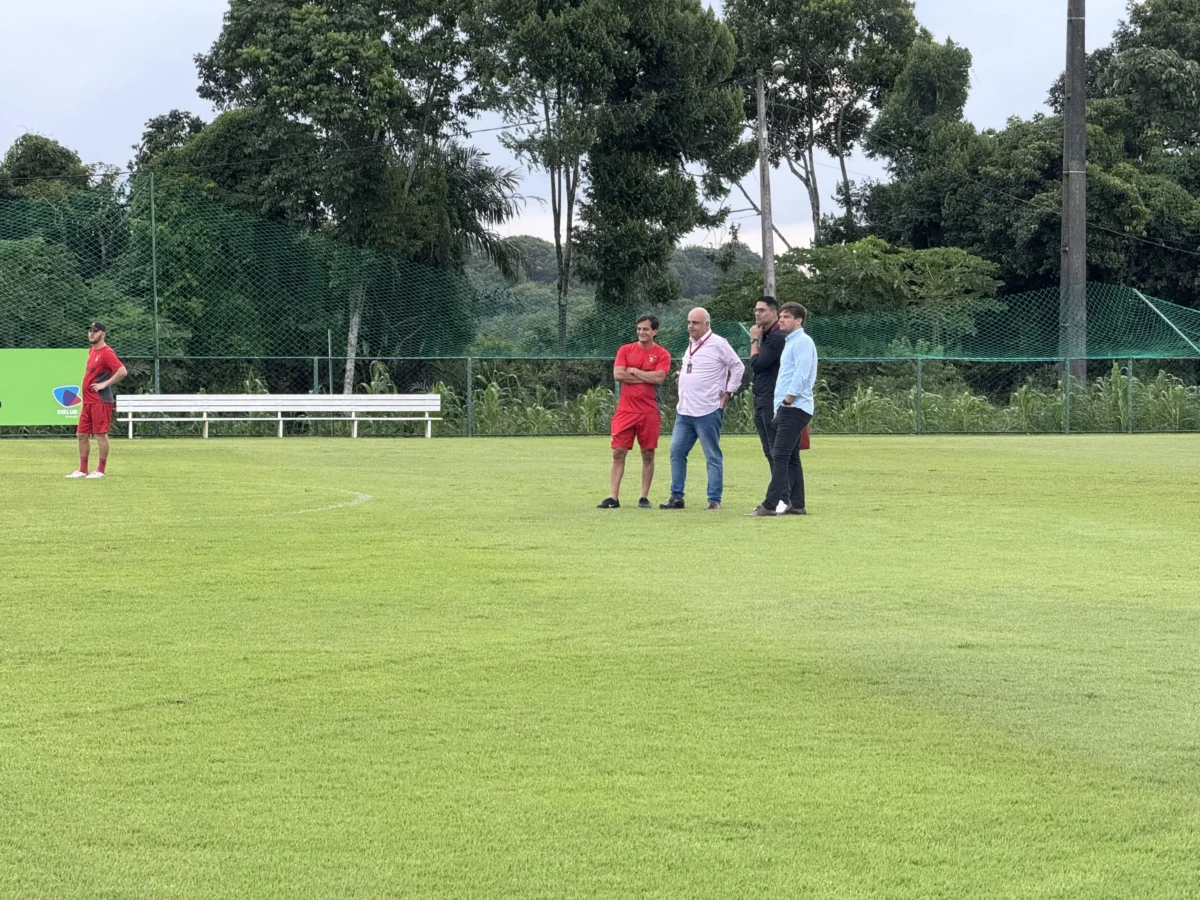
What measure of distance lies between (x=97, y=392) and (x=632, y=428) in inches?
275

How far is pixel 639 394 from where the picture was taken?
14.4 meters

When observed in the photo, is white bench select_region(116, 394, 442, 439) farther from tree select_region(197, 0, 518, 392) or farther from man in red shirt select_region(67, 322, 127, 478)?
man in red shirt select_region(67, 322, 127, 478)

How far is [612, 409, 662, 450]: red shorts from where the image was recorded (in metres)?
14.4

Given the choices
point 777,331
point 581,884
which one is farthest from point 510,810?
point 777,331

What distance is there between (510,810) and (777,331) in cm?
1022

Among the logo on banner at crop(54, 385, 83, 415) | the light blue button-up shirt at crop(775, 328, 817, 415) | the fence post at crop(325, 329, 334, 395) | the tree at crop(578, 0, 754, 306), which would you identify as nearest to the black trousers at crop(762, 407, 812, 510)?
the light blue button-up shirt at crop(775, 328, 817, 415)

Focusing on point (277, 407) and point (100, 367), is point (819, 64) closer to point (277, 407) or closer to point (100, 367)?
point (277, 407)

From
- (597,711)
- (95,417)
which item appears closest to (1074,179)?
(95,417)

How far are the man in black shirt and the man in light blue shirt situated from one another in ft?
0.60

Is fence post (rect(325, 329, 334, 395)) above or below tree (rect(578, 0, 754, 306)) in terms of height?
below

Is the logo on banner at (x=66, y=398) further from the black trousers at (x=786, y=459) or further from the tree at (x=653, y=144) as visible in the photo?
the black trousers at (x=786, y=459)

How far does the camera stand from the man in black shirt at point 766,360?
14.4 m

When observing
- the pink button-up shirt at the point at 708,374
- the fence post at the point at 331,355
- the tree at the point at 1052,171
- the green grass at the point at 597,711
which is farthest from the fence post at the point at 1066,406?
the green grass at the point at 597,711

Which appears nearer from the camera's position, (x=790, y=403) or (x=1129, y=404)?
(x=790, y=403)
